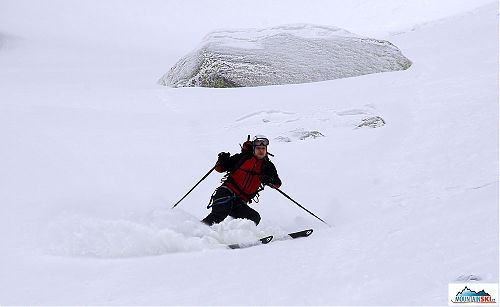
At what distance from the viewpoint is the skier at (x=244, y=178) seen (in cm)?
675

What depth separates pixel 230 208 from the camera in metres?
6.73

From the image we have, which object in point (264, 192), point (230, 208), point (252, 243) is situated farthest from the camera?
point (264, 192)

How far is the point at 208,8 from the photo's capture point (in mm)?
37500

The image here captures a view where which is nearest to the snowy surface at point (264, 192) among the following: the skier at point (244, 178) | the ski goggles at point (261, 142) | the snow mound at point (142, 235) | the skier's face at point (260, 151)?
the snow mound at point (142, 235)

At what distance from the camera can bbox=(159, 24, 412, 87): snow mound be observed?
44.8 ft

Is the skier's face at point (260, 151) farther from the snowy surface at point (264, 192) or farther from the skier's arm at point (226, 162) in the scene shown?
the snowy surface at point (264, 192)

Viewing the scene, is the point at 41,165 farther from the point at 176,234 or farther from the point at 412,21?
the point at 412,21

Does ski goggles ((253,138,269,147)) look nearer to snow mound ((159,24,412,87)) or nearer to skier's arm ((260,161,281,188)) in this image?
skier's arm ((260,161,281,188))

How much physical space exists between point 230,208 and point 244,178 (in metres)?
0.42

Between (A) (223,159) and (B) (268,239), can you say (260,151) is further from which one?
(B) (268,239)

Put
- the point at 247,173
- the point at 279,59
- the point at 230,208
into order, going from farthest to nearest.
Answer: the point at 279,59 < the point at 247,173 < the point at 230,208

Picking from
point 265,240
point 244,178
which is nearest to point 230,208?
point 244,178

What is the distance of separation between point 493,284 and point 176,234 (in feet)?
9.88

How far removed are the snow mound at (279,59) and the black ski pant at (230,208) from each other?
6850 millimetres
